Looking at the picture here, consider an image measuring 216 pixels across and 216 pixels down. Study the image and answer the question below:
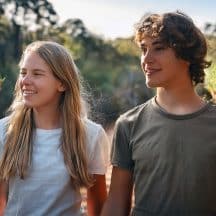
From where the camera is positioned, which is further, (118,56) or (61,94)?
(118,56)

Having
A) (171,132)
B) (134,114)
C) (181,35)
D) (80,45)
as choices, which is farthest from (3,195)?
(80,45)

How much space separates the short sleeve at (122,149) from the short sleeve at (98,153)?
0.57 ft

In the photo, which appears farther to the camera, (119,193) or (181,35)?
(119,193)

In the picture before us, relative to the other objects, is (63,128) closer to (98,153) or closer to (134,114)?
(98,153)

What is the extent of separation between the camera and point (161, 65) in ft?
5.82

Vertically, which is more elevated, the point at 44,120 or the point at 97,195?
the point at 44,120

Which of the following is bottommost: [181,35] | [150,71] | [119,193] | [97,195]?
[97,195]

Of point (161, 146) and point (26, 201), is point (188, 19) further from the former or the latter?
point (26, 201)

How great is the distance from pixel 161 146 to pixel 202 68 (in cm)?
30

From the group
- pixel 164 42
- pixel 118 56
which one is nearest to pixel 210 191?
pixel 164 42

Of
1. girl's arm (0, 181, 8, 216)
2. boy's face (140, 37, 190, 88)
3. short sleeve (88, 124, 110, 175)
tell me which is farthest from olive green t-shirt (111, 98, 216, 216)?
girl's arm (0, 181, 8, 216)

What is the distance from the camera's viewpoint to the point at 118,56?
1598cm

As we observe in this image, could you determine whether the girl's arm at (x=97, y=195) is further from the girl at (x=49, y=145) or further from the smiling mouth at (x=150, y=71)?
the smiling mouth at (x=150, y=71)

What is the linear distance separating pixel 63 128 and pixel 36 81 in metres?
0.21
